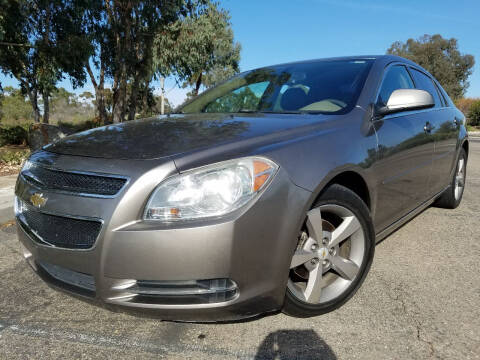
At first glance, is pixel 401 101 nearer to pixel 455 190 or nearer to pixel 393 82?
pixel 393 82

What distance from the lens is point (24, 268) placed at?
9.23 ft

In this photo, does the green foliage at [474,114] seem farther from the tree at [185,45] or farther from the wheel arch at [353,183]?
the wheel arch at [353,183]

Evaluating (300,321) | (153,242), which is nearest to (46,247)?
(153,242)

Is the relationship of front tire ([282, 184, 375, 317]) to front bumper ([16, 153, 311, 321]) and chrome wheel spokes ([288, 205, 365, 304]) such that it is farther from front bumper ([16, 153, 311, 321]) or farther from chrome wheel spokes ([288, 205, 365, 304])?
front bumper ([16, 153, 311, 321])

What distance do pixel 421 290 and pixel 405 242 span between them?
0.91 metres

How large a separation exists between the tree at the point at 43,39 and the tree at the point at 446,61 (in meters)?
49.6

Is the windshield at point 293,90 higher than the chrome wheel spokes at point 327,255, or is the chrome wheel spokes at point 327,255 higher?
the windshield at point 293,90

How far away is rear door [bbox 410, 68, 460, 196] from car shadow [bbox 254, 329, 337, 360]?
2.01m

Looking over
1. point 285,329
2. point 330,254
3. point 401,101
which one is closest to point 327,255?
point 330,254

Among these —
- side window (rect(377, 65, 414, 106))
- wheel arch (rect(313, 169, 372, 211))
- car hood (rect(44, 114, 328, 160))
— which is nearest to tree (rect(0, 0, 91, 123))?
car hood (rect(44, 114, 328, 160))

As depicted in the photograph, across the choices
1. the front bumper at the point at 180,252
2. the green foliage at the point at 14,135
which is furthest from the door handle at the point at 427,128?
the green foliage at the point at 14,135

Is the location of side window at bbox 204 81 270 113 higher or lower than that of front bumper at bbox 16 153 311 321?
higher

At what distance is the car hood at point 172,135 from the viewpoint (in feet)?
5.77

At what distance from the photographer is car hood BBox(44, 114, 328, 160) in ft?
5.77
